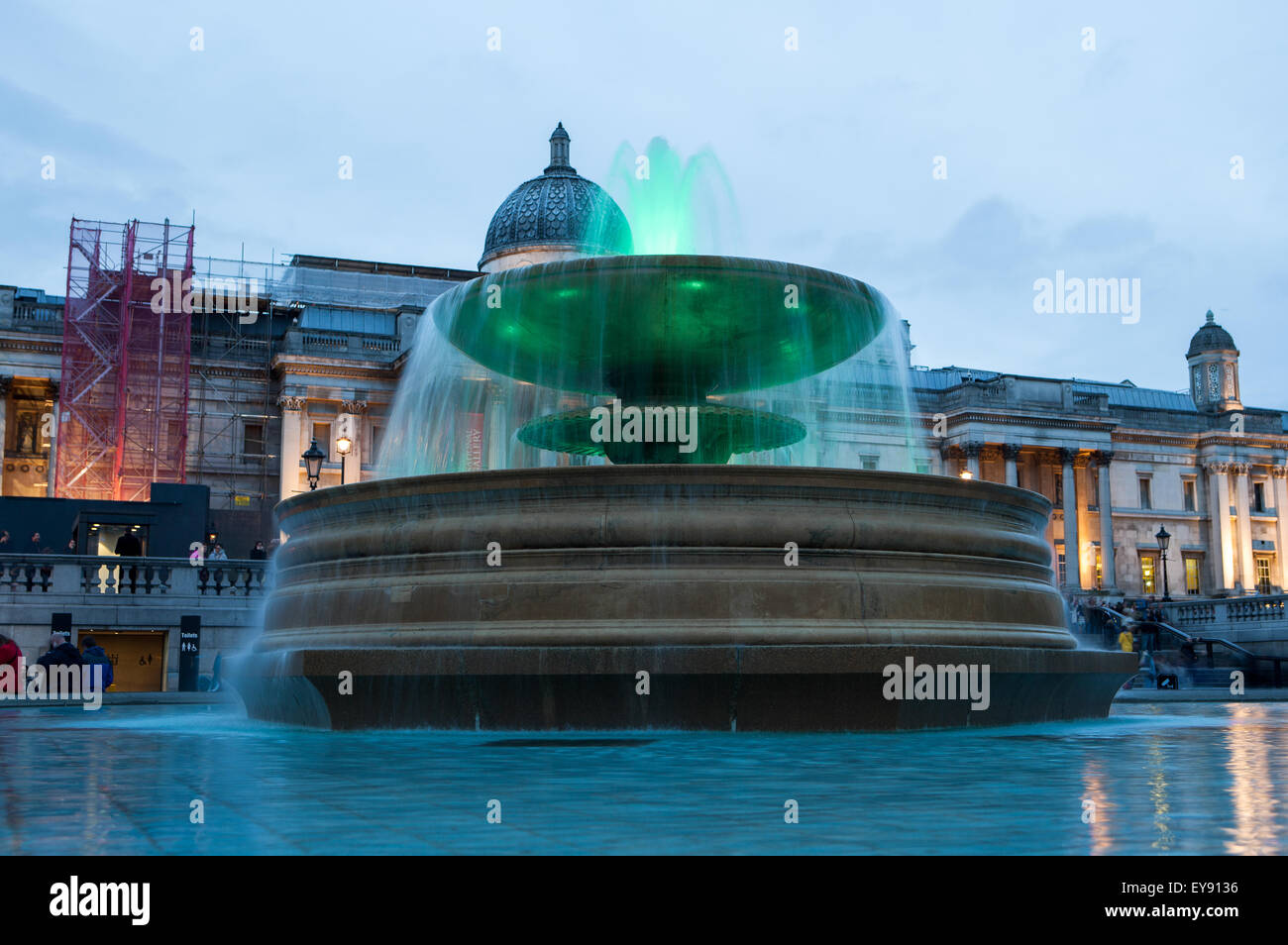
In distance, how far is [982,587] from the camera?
31.1 ft

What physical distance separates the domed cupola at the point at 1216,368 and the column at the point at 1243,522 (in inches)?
144

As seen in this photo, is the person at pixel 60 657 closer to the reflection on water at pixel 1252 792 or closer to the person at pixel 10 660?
the person at pixel 10 660

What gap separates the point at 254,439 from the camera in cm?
5588

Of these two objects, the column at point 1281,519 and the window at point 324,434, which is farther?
the column at point 1281,519

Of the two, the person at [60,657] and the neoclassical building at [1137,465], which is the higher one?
the neoclassical building at [1137,465]

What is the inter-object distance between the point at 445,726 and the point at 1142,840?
5368 millimetres

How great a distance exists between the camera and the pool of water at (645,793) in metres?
3.57

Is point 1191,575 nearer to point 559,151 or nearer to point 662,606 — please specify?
point 559,151

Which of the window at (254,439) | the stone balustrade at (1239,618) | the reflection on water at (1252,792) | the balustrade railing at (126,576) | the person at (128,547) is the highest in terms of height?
the window at (254,439)

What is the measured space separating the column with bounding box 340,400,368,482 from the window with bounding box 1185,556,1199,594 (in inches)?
1671

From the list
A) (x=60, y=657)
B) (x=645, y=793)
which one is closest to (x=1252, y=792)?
(x=645, y=793)

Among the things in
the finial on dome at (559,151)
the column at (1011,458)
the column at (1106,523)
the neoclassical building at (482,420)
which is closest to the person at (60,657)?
the neoclassical building at (482,420)
